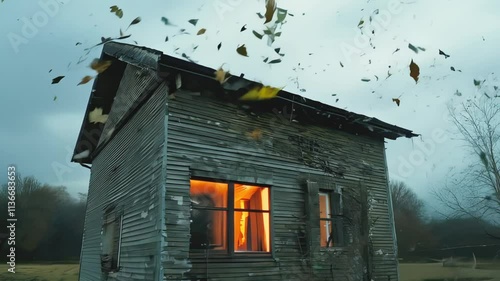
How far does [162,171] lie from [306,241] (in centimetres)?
379

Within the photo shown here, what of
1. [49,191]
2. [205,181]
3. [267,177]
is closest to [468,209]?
[267,177]

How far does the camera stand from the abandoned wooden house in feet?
22.3

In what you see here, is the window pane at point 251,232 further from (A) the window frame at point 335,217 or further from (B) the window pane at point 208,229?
(A) the window frame at point 335,217

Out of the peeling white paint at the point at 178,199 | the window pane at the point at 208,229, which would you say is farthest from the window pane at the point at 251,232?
the peeling white paint at the point at 178,199

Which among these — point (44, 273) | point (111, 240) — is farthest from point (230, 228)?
point (44, 273)

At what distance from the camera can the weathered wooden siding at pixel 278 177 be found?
671 centimetres

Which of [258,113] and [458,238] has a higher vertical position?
[258,113]

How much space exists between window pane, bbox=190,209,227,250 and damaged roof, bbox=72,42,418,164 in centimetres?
274

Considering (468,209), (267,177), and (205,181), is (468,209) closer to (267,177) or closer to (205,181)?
(267,177)

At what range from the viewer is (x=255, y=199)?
8.03m

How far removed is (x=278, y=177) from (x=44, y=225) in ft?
84.9

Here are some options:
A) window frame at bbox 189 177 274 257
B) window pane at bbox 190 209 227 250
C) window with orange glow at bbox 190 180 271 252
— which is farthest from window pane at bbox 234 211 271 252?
window pane at bbox 190 209 227 250

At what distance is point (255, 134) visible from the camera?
27.2ft

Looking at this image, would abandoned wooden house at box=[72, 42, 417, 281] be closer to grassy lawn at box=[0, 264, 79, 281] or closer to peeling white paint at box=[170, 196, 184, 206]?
peeling white paint at box=[170, 196, 184, 206]
